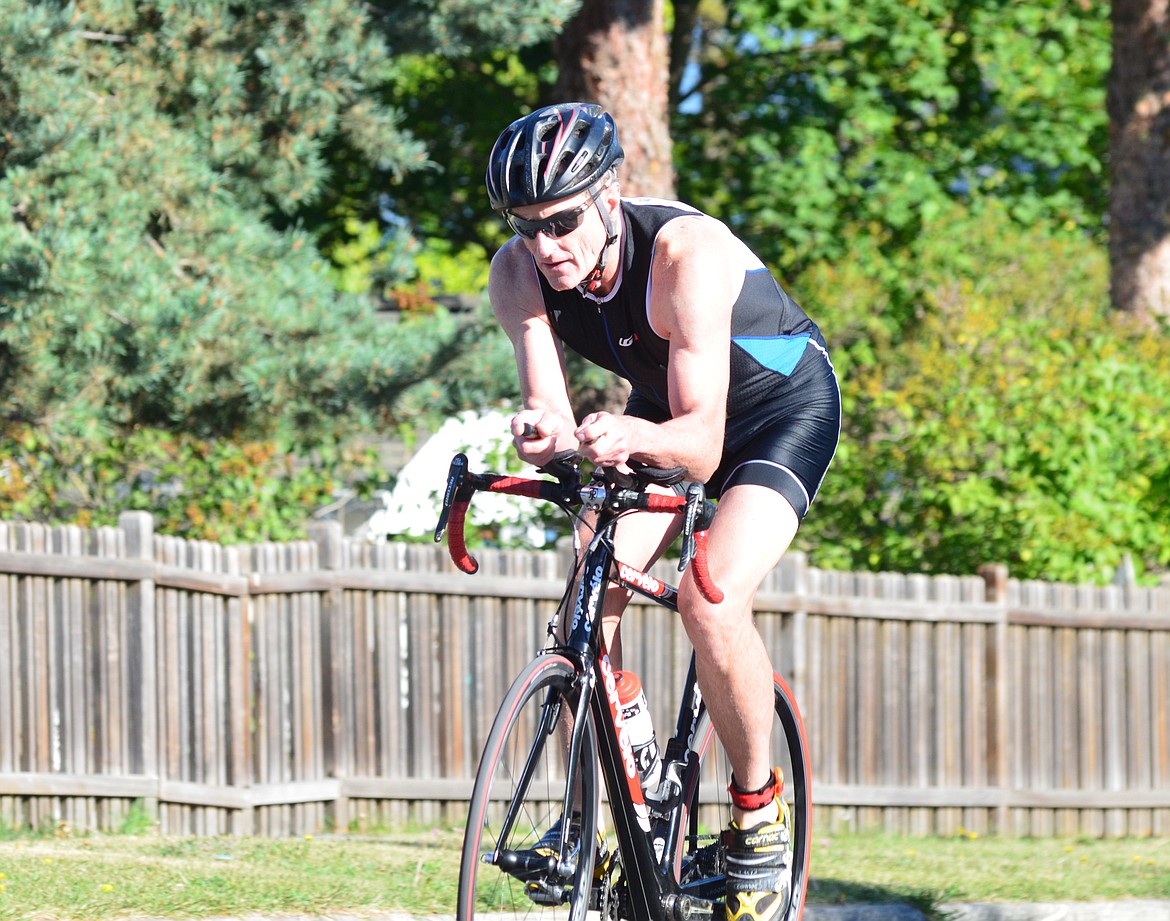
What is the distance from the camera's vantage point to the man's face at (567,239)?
3500mm

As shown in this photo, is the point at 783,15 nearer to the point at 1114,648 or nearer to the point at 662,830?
the point at 1114,648

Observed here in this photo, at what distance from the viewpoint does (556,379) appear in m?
3.76

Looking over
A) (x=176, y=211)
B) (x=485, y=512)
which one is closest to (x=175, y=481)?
(x=176, y=211)

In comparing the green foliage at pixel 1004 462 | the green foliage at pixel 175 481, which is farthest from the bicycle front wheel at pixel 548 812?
the green foliage at pixel 175 481

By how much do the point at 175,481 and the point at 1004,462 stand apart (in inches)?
194

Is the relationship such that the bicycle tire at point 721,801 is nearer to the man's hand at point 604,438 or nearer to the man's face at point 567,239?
the man's hand at point 604,438

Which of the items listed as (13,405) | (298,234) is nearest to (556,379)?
(13,405)

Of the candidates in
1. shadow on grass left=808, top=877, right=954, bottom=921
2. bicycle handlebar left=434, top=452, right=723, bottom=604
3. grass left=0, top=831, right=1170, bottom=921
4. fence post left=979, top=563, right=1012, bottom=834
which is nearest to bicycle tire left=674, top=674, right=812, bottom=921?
bicycle handlebar left=434, top=452, right=723, bottom=604

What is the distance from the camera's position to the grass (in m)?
4.65

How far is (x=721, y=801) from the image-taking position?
4.43 meters

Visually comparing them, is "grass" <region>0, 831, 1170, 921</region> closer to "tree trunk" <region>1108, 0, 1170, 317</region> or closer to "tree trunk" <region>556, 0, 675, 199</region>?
"tree trunk" <region>556, 0, 675, 199</region>

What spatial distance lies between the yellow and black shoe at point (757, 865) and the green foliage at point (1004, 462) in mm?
4716

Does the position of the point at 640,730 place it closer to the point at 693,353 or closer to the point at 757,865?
the point at 757,865

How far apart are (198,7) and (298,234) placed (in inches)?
54.4
